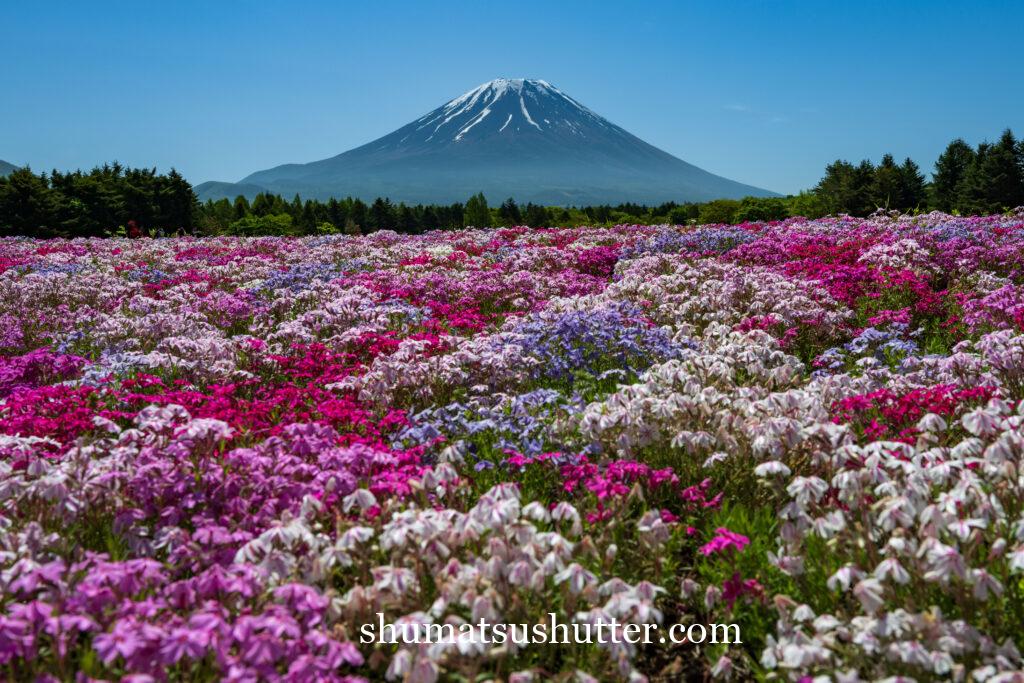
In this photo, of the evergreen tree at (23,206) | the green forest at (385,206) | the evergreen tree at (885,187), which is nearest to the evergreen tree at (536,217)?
the green forest at (385,206)

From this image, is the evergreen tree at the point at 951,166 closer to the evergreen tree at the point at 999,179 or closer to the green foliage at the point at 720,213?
the evergreen tree at the point at 999,179

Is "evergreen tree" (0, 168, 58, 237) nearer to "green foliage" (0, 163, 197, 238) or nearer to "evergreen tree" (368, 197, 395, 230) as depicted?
"green foliage" (0, 163, 197, 238)

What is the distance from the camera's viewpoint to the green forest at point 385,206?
41.0 metres

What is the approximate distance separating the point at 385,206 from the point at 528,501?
159ft

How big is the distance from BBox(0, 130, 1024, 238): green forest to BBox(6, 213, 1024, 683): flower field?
32.9 m

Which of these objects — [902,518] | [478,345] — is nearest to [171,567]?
[902,518]

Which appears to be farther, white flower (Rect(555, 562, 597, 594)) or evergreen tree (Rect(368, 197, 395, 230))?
evergreen tree (Rect(368, 197, 395, 230))

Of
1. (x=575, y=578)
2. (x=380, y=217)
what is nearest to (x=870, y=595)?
(x=575, y=578)

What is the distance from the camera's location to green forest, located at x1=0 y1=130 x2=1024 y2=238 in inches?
1615

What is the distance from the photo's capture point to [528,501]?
5.37m

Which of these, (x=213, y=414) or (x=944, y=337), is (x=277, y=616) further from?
(x=944, y=337)

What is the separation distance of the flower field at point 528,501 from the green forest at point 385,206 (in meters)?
32.9

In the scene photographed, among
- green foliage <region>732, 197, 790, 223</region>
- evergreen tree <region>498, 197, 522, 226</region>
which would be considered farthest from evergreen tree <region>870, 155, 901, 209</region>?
evergreen tree <region>498, 197, 522, 226</region>

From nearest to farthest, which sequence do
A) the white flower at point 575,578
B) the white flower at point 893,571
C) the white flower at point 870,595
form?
the white flower at point 870,595 < the white flower at point 893,571 < the white flower at point 575,578
